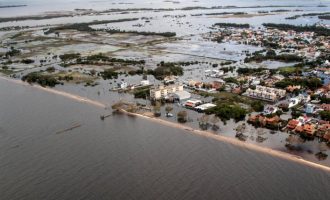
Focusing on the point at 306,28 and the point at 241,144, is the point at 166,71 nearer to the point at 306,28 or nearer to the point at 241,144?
the point at 241,144

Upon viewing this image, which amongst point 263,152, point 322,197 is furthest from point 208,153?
point 322,197

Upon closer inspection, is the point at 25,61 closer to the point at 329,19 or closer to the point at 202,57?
the point at 202,57

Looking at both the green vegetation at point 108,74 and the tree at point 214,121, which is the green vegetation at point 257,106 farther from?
the green vegetation at point 108,74

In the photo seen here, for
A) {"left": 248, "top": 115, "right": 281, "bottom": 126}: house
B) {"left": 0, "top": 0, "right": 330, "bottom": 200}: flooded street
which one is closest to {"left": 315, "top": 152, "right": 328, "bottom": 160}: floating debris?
{"left": 0, "top": 0, "right": 330, "bottom": 200}: flooded street

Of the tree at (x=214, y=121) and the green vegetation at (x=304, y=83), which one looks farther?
the green vegetation at (x=304, y=83)

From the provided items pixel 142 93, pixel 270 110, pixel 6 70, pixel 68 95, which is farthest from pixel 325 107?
pixel 6 70

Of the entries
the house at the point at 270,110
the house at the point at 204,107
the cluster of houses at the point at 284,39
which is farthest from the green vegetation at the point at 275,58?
the house at the point at 270,110
